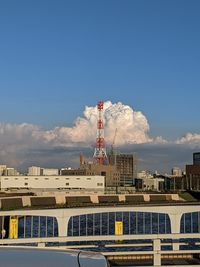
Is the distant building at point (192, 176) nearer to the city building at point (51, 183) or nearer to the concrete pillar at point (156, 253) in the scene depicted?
the city building at point (51, 183)

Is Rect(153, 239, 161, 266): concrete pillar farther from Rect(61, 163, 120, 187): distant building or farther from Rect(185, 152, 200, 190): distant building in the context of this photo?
Rect(185, 152, 200, 190): distant building

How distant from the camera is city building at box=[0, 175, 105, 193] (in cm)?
12812

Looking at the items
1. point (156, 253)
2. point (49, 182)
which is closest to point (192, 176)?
point (49, 182)

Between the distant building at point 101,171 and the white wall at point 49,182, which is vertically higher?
the distant building at point 101,171

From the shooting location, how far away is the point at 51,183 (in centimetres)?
→ 12862

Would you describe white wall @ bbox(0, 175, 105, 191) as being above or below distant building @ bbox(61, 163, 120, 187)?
below

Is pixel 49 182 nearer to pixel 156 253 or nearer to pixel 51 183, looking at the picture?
pixel 51 183

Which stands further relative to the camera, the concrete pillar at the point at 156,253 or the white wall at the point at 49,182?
the white wall at the point at 49,182

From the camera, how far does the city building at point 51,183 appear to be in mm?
128125

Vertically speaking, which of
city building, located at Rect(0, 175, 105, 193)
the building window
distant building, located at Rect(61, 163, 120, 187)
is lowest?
the building window

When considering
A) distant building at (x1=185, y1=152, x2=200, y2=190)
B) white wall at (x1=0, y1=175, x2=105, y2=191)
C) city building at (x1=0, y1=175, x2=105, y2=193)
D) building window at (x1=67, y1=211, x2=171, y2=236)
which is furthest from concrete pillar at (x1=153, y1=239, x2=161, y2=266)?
distant building at (x1=185, y1=152, x2=200, y2=190)

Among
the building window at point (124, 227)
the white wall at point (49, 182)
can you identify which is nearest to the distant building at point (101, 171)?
the white wall at point (49, 182)

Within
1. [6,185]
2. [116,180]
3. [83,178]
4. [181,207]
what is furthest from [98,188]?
[181,207]

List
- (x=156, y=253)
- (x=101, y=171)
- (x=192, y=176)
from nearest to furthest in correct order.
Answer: (x=156, y=253), (x=101, y=171), (x=192, y=176)
